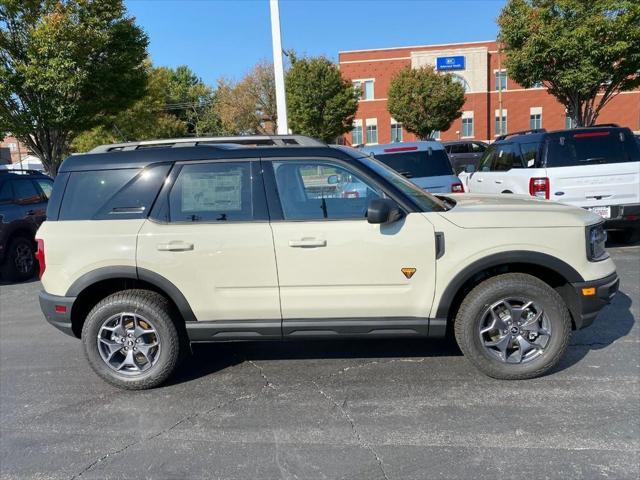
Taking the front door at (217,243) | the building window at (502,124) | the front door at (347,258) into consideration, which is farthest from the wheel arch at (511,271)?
the building window at (502,124)

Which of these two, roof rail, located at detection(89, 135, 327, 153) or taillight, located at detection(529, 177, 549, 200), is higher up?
roof rail, located at detection(89, 135, 327, 153)

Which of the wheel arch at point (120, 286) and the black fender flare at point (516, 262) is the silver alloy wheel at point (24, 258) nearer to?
the wheel arch at point (120, 286)

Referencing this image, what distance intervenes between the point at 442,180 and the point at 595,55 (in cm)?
1047

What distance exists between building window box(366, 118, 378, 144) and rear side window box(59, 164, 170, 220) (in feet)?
140

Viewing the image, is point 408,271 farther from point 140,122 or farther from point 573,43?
point 140,122

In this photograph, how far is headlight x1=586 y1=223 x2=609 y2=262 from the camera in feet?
12.0

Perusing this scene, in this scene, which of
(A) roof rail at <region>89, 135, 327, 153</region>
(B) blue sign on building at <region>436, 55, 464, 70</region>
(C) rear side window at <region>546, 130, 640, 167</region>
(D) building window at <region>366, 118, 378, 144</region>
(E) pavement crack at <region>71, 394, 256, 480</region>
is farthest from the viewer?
(D) building window at <region>366, 118, 378, 144</region>

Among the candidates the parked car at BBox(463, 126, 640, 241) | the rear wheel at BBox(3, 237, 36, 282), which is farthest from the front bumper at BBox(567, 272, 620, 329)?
the rear wheel at BBox(3, 237, 36, 282)

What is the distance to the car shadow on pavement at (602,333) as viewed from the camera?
420 centimetres

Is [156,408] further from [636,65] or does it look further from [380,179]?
[636,65]

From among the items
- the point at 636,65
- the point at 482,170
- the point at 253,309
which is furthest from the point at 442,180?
the point at 636,65

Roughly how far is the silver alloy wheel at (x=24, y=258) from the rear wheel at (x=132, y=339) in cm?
550

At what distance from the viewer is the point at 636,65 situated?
15508 mm

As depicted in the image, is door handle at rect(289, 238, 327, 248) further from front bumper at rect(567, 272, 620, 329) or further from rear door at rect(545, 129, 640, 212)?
rear door at rect(545, 129, 640, 212)
